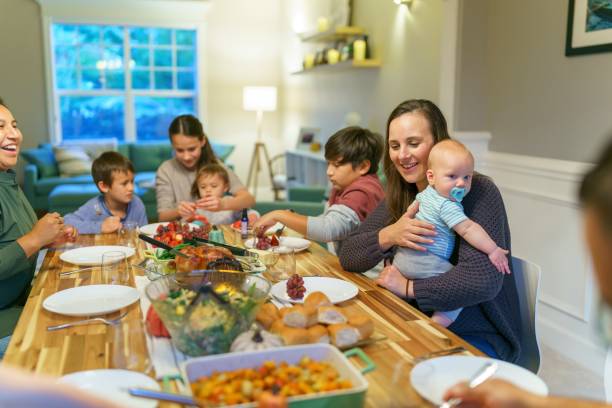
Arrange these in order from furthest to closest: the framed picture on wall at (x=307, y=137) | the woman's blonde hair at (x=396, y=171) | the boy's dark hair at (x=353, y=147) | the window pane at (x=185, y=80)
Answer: the window pane at (x=185, y=80)
the framed picture on wall at (x=307, y=137)
the boy's dark hair at (x=353, y=147)
the woman's blonde hair at (x=396, y=171)

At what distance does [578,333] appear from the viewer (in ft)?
9.46

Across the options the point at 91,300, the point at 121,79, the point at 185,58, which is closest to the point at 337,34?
the point at 185,58

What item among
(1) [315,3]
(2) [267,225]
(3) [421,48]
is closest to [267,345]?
(2) [267,225]

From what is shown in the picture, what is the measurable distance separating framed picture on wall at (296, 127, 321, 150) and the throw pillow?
247 cm

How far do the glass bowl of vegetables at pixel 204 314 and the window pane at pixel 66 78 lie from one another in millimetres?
7235

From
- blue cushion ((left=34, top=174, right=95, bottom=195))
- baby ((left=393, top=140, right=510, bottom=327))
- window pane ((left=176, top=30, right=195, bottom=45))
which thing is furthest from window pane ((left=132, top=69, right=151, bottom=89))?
baby ((left=393, top=140, right=510, bottom=327))

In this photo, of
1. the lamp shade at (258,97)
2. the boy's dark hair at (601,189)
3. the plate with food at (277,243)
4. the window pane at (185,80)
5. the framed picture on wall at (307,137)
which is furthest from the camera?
the window pane at (185,80)

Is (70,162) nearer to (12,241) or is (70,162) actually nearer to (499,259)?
(12,241)

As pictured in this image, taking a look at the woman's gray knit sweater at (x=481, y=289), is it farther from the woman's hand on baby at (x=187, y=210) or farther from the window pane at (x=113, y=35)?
the window pane at (x=113, y=35)

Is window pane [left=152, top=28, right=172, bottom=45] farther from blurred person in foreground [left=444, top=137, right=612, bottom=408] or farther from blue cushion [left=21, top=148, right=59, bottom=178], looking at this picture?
blurred person in foreground [left=444, top=137, right=612, bottom=408]

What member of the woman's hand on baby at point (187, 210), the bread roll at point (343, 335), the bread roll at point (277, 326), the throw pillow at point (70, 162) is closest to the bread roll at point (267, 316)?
the bread roll at point (277, 326)

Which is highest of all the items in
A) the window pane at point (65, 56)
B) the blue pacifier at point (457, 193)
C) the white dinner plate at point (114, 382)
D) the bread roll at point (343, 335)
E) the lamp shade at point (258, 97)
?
the window pane at point (65, 56)

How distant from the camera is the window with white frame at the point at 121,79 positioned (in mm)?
7621

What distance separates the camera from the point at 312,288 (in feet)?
5.28
